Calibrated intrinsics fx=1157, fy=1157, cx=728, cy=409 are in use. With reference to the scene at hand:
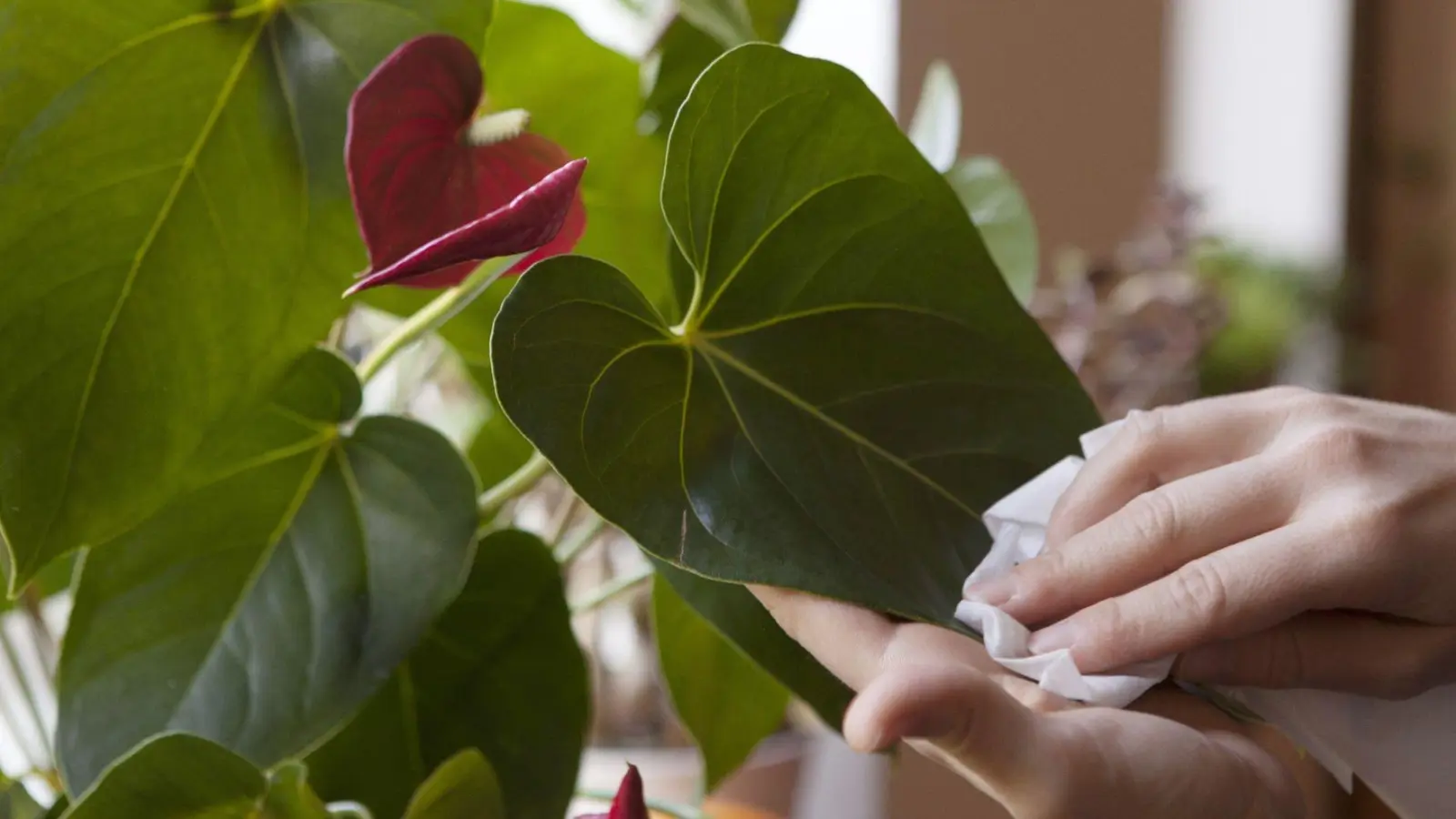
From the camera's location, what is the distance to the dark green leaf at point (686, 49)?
1.59 ft

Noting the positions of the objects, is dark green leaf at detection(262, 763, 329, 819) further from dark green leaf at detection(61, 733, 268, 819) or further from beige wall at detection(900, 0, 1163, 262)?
beige wall at detection(900, 0, 1163, 262)

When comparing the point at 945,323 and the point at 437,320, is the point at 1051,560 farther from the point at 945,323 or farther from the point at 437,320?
the point at 437,320

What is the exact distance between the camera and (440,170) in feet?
→ 1.34

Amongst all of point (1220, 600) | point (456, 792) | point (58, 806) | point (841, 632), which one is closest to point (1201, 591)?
point (1220, 600)

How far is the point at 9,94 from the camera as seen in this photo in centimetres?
35

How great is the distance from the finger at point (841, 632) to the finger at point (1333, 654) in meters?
0.11

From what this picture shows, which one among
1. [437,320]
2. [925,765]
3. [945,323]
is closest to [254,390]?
[437,320]

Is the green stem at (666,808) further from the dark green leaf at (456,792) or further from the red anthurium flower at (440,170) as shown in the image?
the red anthurium flower at (440,170)

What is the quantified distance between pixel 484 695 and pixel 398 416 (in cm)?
11

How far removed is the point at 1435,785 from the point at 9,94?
1.69ft

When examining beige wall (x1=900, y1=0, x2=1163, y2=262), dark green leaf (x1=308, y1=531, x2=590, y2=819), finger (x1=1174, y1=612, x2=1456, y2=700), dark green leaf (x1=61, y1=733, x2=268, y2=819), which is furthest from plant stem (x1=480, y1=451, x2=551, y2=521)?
beige wall (x1=900, y1=0, x2=1163, y2=262)

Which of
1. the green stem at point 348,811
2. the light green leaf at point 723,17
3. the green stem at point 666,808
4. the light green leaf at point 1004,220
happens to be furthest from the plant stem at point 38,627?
the light green leaf at point 1004,220

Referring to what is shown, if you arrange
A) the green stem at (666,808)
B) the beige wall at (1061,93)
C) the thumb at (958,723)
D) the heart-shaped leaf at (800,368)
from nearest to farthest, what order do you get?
the thumb at (958,723) < the heart-shaped leaf at (800,368) < the green stem at (666,808) < the beige wall at (1061,93)

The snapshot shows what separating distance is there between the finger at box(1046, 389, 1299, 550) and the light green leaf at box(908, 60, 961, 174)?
198 millimetres
